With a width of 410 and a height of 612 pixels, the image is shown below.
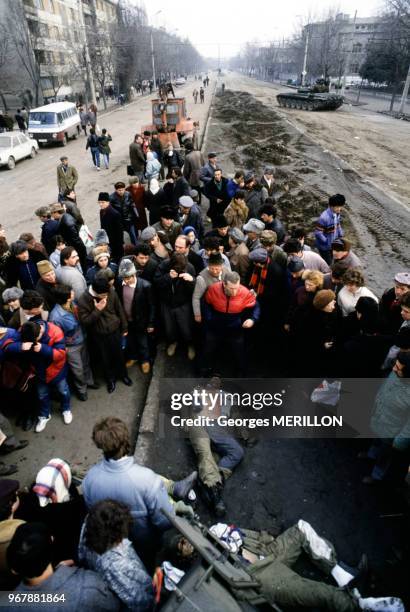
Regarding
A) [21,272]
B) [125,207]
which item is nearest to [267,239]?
[21,272]

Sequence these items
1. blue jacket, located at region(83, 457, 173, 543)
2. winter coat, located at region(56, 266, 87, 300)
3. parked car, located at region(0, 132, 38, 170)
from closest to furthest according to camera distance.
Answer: blue jacket, located at region(83, 457, 173, 543) → winter coat, located at region(56, 266, 87, 300) → parked car, located at region(0, 132, 38, 170)

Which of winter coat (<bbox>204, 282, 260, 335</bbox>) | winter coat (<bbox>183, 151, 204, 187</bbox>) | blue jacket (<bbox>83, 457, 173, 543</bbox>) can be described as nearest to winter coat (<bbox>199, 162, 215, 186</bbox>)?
winter coat (<bbox>183, 151, 204, 187</bbox>)

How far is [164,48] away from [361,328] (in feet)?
250

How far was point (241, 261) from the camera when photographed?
5012mm

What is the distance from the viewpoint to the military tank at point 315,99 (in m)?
30.8

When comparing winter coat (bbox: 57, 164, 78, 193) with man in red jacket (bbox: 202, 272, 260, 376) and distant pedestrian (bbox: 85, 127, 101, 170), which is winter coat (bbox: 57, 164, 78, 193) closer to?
distant pedestrian (bbox: 85, 127, 101, 170)

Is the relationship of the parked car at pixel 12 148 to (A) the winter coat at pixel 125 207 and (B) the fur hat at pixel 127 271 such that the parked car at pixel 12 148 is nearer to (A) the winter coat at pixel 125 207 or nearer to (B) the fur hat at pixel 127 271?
(A) the winter coat at pixel 125 207

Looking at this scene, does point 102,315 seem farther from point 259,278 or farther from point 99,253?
point 259,278

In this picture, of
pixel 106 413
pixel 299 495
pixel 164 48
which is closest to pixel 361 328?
pixel 299 495

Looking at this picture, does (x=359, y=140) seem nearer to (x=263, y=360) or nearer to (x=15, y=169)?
(x=15, y=169)

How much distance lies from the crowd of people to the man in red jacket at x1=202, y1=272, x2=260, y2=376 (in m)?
0.02

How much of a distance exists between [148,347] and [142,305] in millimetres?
799

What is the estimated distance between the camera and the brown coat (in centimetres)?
500

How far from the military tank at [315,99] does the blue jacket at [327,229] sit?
30.2 m
